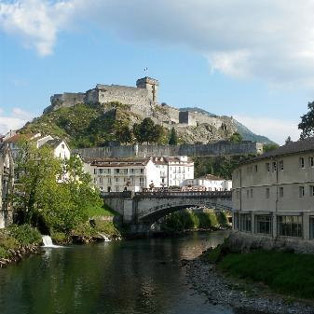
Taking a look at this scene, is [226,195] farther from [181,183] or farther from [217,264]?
[181,183]

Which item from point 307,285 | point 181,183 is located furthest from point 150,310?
point 181,183

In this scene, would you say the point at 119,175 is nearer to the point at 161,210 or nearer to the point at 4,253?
the point at 161,210

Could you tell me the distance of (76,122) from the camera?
182 metres

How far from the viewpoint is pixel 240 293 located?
136 ft

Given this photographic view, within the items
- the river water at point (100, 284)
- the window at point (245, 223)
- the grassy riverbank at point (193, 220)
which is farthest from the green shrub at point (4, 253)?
the grassy riverbank at point (193, 220)

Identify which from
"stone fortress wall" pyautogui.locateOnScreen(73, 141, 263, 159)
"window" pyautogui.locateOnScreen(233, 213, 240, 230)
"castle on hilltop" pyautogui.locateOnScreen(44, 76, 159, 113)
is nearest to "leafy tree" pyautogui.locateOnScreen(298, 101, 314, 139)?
"window" pyautogui.locateOnScreen(233, 213, 240, 230)

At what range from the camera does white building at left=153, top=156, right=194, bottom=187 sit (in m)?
150

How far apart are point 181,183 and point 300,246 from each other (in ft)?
358

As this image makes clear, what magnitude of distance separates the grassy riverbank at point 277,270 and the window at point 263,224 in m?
2.51

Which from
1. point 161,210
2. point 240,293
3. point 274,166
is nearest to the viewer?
point 240,293

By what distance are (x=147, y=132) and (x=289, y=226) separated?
407ft

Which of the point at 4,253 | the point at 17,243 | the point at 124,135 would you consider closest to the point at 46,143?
the point at 124,135

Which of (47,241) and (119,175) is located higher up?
(119,175)

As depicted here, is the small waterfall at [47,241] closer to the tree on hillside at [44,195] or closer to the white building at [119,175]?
the tree on hillside at [44,195]
